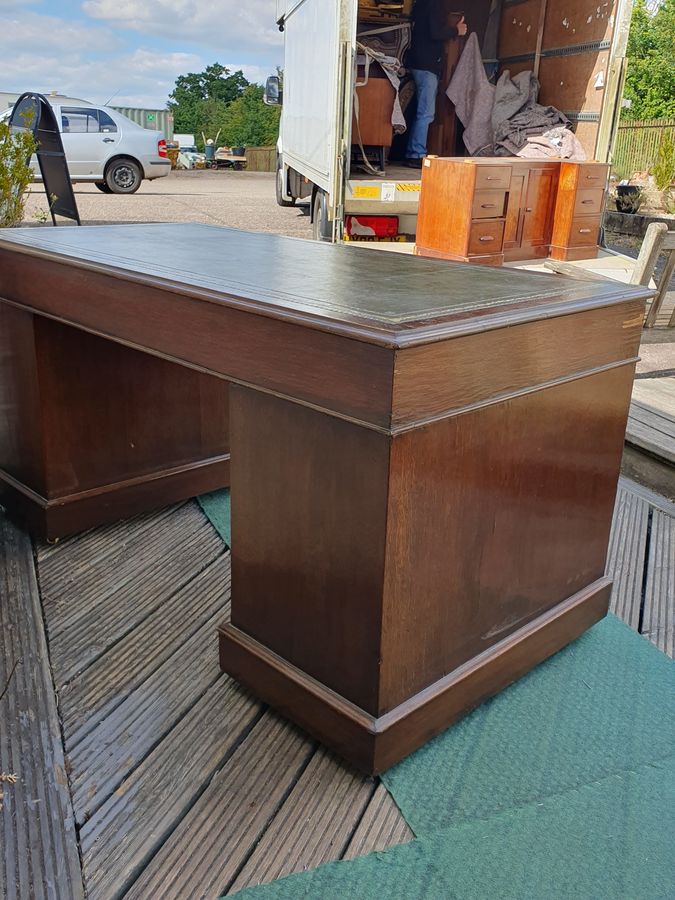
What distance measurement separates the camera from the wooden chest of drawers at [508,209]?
5246mm

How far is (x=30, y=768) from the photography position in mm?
1458

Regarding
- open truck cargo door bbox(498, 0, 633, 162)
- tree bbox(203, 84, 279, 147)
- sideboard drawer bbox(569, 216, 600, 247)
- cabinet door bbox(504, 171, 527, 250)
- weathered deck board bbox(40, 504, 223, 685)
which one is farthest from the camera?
tree bbox(203, 84, 279, 147)

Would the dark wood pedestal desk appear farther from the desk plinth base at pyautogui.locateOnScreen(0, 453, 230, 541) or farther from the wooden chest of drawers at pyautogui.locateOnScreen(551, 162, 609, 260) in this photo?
the wooden chest of drawers at pyautogui.locateOnScreen(551, 162, 609, 260)

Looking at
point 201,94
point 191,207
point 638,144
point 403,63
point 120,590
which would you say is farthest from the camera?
point 201,94

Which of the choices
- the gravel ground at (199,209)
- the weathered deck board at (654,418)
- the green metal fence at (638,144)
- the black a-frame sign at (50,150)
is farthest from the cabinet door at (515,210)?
the green metal fence at (638,144)

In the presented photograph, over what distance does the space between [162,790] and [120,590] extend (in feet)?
2.40

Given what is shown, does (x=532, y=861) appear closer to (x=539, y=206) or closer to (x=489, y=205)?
(x=489, y=205)

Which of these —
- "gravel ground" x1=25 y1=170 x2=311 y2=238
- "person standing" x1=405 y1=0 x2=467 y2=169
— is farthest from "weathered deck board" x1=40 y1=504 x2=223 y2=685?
"gravel ground" x1=25 y1=170 x2=311 y2=238

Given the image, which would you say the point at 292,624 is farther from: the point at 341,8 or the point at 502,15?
the point at 502,15

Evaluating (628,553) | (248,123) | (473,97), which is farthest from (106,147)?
(248,123)

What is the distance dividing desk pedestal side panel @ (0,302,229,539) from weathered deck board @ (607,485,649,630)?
1.22 meters

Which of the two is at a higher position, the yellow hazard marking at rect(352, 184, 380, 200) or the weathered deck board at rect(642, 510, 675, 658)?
the yellow hazard marking at rect(352, 184, 380, 200)

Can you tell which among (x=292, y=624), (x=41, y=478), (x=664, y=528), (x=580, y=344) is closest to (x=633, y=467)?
(x=664, y=528)

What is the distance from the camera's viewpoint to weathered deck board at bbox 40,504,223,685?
6.02 feet
